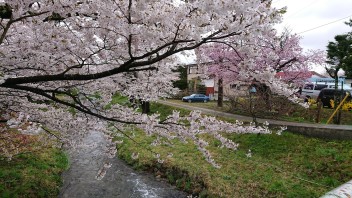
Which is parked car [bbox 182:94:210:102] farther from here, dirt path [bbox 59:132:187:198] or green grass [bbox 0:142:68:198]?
green grass [bbox 0:142:68:198]

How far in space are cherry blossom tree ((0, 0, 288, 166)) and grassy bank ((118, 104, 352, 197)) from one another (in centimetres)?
444

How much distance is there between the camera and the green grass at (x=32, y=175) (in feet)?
28.6

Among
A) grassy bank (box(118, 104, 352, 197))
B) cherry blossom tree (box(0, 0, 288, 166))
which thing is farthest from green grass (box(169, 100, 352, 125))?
cherry blossom tree (box(0, 0, 288, 166))

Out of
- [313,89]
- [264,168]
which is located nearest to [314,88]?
[313,89]

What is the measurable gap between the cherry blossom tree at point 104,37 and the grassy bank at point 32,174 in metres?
3.55

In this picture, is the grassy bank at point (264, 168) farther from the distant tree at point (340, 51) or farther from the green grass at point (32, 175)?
the distant tree at point (340, 51)

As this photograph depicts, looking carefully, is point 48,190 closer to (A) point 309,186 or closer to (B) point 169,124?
(B) point 169,124

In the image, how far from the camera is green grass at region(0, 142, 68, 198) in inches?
343

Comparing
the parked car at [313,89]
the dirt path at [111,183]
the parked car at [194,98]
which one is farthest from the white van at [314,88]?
the dirt path at [111,183]

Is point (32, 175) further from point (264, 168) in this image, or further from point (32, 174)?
point (264, 168)

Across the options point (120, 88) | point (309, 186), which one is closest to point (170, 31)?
point (120, 88)

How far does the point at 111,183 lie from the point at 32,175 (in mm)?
2745

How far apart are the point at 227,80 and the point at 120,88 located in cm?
1350

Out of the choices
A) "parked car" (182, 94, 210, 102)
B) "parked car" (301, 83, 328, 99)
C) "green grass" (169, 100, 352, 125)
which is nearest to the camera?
"green grass" (169, 100, 352, 125)
